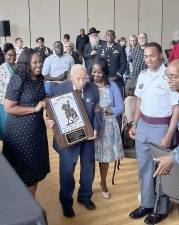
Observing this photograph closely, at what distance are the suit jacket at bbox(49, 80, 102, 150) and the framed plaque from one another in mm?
106

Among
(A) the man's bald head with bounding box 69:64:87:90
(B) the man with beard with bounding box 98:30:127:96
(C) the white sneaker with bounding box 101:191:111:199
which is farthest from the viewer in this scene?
(B) the man with beard with bounding box 98:30:127:96

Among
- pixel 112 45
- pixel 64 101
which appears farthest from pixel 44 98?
pixel 112 45

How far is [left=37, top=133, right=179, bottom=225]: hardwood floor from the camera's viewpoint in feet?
11.5

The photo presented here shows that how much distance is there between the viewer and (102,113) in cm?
356

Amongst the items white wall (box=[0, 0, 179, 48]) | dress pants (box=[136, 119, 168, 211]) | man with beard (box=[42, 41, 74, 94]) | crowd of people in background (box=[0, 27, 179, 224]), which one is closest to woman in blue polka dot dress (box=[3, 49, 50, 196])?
crowd of people in background (box=[0, 27, 179, 224])

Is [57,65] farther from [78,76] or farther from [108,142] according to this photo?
[78,76]

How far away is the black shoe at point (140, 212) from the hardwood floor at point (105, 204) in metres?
0.05

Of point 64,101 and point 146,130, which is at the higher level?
point 64,101

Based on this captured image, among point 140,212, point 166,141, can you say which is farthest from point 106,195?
point 166,141

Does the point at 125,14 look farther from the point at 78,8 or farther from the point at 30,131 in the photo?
the point at 30,131

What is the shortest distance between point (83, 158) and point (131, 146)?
72 centimetres

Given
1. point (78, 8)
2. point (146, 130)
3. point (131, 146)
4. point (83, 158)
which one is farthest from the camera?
point (78, 8)

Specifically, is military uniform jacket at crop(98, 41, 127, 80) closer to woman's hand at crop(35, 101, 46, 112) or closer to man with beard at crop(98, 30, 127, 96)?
man with beard at crop(98, 30, 127, 96)

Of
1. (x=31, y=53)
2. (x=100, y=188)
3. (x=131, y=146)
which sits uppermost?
(x=31, y=53)
